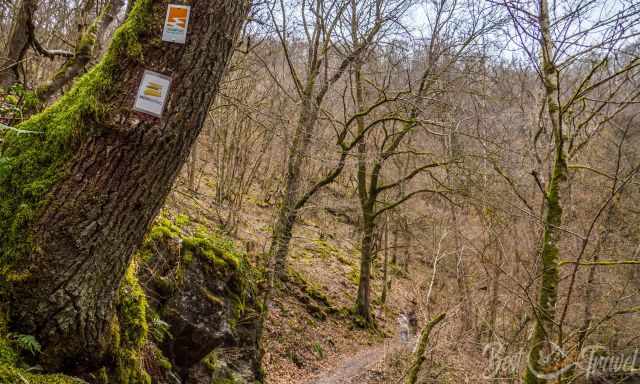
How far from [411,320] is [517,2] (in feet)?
38.2

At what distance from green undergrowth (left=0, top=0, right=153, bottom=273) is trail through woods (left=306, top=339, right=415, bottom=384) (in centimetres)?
744

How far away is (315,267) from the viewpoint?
1370 centimetres

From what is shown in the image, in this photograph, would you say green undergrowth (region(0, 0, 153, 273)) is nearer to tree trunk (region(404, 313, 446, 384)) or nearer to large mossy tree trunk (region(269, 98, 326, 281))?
large mossy tree trunk (region(269, 98, 326, 281))

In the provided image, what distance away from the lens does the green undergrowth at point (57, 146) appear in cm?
199

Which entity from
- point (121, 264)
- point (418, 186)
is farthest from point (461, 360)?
point (418, 186)

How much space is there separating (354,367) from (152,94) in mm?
8980

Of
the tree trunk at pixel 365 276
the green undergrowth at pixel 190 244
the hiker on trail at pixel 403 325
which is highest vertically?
the green undergrowth at pixel 190 244

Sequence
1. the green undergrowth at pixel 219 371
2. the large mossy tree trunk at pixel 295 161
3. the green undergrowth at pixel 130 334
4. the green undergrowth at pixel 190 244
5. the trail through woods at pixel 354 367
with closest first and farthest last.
→ the green undergrowth at pixel 130 334 → the green undergrowth at pixel 190 244 → the green undergrowth at pixel 219 371 → the large mossy tree trunk at pixel 295 161 → the trail through woods at pixel 354 367

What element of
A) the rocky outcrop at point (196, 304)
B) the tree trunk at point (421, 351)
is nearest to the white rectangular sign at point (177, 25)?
the rocky outcrop at point (196, 304)

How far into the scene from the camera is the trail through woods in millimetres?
8648

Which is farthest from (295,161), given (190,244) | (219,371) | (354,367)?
(354,367)

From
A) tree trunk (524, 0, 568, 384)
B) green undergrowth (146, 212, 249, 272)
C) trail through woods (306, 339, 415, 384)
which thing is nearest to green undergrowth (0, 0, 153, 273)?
green undergrowth (146, 212, 249, 272)

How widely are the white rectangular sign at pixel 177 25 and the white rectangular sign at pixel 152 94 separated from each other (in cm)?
19

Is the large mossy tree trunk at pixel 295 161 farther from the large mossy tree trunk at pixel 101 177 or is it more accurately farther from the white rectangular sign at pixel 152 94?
the white rectangular sign at pixel 152 94
